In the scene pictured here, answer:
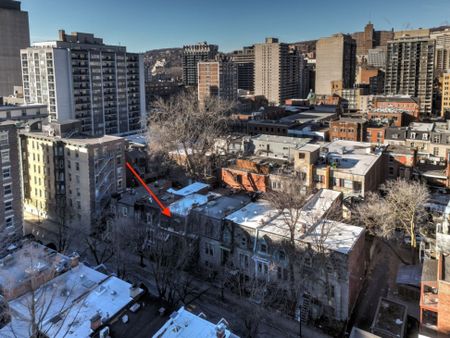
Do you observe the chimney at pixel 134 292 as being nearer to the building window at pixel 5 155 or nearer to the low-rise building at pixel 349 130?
the building window at pixel 5 155

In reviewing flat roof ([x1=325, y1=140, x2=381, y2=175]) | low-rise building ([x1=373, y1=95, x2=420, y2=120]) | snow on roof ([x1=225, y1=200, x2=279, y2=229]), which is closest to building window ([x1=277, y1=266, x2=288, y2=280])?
snow on roof ([x1=225, y1=200, x2=279, y2=229])

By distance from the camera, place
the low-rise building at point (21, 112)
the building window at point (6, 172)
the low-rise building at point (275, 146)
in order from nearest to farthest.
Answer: the building window at point (6, 172), the low-rise building at point (21, 112), the low-rise building at point (275, 146)

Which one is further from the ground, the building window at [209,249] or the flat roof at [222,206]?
the flat roof at [222,206]

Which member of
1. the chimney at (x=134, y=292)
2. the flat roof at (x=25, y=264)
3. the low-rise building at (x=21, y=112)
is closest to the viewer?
the chimney at (x=134, y=292)

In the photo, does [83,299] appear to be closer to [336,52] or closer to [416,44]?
[416,44]

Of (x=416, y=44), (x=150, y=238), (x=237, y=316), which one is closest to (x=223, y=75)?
(x=416, y=44)

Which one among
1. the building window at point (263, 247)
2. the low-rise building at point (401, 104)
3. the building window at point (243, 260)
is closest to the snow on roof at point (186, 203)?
the building window at point (243, 260)

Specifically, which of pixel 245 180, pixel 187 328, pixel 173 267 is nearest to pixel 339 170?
pixel 245 180
